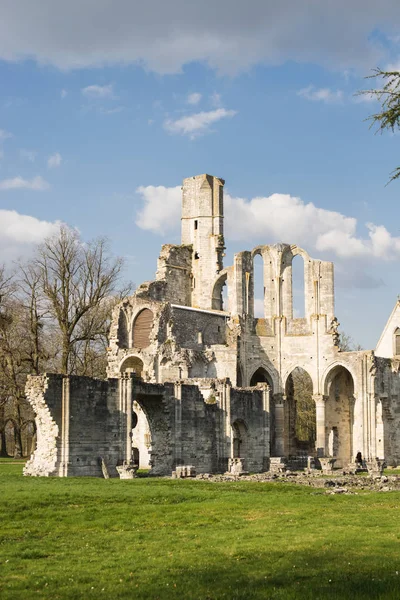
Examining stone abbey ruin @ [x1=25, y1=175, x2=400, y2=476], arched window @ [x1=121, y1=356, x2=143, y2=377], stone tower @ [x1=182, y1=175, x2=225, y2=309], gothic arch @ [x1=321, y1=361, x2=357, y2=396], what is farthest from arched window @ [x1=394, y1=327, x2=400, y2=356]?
arched window @ [x1=121, y1=356, x2=143, y2=377]

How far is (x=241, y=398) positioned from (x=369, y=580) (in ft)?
104

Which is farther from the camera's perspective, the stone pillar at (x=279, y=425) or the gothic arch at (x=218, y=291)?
→ the gothic arch at (x=218, y=291)

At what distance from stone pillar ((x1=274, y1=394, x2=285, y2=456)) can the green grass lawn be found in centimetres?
2798

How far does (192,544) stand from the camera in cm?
1666

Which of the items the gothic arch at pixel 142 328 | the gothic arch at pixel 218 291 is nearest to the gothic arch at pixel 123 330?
the gothic arch at pixel 142 328

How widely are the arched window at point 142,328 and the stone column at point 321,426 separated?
11.5 metres

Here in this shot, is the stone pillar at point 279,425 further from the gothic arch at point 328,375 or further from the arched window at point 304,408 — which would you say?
the arched window at point 304,408

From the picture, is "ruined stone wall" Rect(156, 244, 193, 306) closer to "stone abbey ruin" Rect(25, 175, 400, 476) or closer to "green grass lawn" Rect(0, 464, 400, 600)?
"stone abbey ruin" Rect(25, 175, 400, 476)

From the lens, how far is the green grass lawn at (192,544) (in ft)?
41.8

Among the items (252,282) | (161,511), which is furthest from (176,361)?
(161,511)

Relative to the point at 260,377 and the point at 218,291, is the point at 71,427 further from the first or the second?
the point at 218,291

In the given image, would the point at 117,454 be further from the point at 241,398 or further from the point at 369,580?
the point at 369,580

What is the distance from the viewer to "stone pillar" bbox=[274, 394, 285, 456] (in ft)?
181

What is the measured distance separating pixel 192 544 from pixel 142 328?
118 feet
